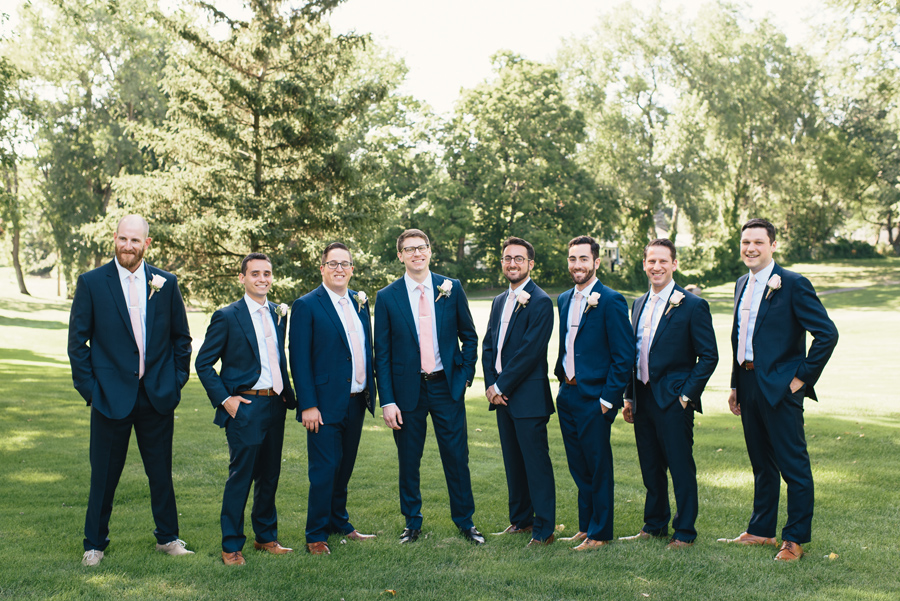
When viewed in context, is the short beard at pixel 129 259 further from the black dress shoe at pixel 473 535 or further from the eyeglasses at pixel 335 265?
the black dress shoe at pixel 473 535

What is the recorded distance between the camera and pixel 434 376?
17.9ft

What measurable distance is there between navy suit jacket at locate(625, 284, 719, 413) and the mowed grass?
1.15 m

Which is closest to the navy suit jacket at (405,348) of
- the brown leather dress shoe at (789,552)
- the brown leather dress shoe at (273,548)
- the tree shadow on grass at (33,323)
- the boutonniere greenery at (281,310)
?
the boutonniere greenery at (281,310)

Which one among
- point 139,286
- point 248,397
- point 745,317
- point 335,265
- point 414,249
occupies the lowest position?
point 248,397

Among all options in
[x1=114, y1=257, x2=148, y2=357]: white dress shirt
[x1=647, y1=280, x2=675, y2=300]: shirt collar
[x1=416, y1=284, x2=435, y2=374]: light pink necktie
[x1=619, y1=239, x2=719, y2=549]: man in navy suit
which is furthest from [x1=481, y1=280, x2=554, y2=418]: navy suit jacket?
[x1=114, y1=257, x2=148, y2=357]: white dress shirt

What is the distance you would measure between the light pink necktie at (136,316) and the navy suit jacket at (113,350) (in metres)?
0.04

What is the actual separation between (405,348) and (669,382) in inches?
77.3

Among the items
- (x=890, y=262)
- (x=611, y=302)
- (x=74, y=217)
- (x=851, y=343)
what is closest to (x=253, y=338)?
(x=611, y=302)

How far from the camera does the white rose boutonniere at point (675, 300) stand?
5129 mm

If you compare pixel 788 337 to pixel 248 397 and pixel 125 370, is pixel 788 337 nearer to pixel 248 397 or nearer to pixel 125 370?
pixel 248 397

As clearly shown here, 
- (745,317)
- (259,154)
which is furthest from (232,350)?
(259,154)

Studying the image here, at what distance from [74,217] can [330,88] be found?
2849cm

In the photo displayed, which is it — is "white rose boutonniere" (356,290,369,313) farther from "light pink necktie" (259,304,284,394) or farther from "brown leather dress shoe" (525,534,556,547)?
"brown leather dress shoe" (525,534,556,547)

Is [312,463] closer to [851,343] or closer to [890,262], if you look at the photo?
[851,343]
